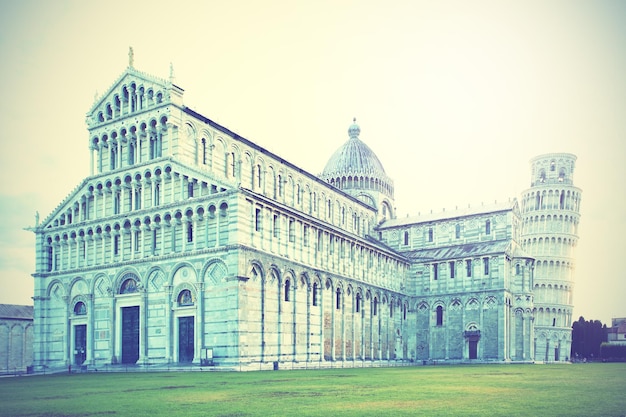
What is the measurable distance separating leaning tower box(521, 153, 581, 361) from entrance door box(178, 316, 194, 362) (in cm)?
7078

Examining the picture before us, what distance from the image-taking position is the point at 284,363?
169ft

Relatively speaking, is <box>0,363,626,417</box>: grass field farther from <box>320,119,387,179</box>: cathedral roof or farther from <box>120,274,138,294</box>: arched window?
<box>320,119,387,179</box>: cathedral roof

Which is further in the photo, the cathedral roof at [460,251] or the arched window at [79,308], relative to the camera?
the cathedral roof at [460,251]

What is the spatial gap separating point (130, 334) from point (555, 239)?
7584 centimetres

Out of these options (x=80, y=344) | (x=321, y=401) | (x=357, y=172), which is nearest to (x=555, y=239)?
(x=357, y=172)

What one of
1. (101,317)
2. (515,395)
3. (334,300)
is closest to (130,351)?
(101,317)

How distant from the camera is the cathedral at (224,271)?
4903 cm

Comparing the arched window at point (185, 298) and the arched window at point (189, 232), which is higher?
the arched window at point (189, 232)

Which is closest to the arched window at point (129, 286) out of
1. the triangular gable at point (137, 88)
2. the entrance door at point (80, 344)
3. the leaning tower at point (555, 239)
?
the entrance door at point (80, 344)

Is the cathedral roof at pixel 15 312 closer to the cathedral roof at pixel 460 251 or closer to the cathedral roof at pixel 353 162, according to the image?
the cathedral roof at pixel 353 162

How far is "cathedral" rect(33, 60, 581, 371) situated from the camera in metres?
49.0

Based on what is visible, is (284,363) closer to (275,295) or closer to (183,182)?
(275,295)

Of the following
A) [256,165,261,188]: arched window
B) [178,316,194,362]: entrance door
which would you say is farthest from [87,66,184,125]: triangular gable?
[178,316,194,362]: entrance door

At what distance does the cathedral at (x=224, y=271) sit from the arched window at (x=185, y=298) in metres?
0.16
